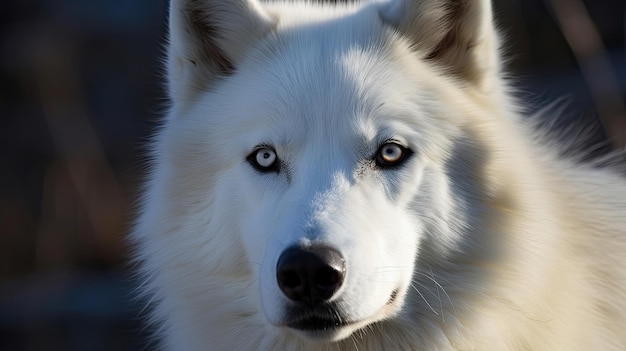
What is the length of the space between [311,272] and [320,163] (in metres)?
0.54

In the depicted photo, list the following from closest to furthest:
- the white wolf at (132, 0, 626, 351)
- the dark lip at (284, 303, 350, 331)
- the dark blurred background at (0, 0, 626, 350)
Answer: the dark lip at (284, 303, 350, 331) → the white wolf at (132, 0, 626, 351) → the dark blurred background at (0, 0, 626, 350)

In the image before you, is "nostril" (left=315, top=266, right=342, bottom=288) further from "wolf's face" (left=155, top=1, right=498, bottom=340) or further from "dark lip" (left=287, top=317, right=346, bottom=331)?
"dark lip" (left=287, top=317, right=346, bottom=331)

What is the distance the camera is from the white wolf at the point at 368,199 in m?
3.18

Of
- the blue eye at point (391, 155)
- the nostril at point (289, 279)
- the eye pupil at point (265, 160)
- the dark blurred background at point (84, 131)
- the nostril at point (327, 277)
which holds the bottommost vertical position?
the dark blurred background at point (84, 131)

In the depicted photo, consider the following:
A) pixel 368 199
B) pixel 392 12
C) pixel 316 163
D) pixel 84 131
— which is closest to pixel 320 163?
pixel 316 163

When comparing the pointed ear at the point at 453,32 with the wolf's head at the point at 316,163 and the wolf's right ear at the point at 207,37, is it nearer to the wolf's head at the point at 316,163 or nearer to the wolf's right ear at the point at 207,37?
the wolf's head at the point at 316,163

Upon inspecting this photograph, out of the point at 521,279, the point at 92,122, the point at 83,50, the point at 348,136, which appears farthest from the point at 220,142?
the point at 83,50

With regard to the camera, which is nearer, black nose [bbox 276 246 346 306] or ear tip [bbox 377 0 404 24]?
black nose [bbox 276 246 346 306]

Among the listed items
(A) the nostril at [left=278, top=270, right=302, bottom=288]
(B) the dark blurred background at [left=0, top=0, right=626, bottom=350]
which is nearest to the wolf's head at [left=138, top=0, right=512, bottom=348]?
(A) the nostril at [left=278, top=270, right=302, bottom=288]

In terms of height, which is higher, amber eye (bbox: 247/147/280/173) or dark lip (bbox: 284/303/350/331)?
amber eye (bbox: 247/147/280/173)

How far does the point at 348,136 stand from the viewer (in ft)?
10.9

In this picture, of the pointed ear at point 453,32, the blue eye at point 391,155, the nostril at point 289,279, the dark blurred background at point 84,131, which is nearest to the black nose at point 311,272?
the nostril at point 289,279

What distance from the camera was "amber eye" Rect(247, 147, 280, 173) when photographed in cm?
343

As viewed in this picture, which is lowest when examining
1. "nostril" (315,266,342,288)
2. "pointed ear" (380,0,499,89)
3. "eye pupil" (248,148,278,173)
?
"nostril" (315,266,342,288)
